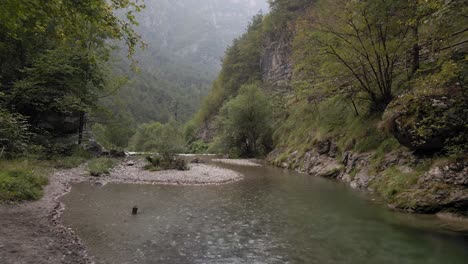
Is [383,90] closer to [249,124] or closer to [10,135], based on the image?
[249,124]

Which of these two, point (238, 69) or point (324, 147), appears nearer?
point (324, 147)

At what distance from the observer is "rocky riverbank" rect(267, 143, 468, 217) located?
41.2 feet

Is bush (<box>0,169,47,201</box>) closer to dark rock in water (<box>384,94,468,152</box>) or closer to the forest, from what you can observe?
the forest

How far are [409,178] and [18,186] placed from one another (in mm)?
17507

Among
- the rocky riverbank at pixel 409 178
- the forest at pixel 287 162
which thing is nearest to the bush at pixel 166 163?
the forest at pixel 287 162

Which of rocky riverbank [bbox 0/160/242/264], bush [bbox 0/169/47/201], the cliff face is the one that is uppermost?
the cliff face

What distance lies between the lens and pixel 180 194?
1761cm

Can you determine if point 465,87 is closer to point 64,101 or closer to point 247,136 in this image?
point 64,101

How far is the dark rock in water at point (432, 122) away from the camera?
13898 millimetres

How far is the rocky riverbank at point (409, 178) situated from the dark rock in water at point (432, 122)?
0.82 metres

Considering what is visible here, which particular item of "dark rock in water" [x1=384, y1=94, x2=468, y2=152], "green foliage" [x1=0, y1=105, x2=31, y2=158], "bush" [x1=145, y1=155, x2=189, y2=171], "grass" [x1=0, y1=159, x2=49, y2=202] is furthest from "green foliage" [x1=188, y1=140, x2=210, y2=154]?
"dark rock in water" [x1=384, y1=94, x2=468, y2=152]

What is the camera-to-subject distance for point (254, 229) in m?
11.2

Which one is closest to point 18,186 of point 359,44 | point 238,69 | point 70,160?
point 70,160

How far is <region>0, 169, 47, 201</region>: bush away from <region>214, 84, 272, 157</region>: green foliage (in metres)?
34.2
